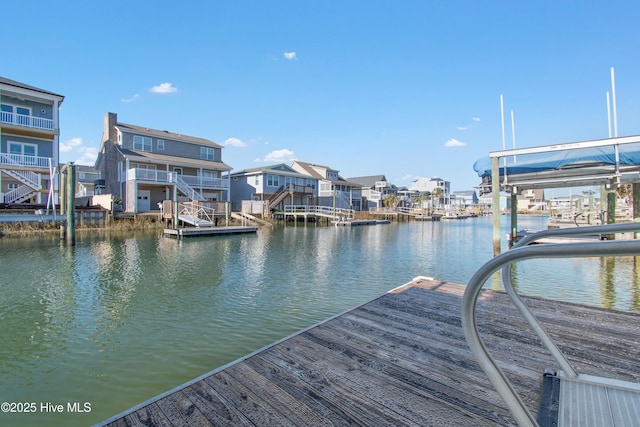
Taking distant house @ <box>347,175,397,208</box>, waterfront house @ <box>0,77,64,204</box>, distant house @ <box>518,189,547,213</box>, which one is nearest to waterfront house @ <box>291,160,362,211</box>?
distant house @ <box>347,175,397,208</box>

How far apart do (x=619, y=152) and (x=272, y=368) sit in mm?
11550

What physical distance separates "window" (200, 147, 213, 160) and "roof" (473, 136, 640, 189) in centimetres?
3150

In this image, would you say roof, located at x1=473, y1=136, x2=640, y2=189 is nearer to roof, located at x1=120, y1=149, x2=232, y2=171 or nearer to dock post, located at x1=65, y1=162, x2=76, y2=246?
dock post, located at x1=65, y1=162, x2=76, y2=246

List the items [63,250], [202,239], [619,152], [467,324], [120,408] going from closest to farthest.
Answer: [467,324] < [120,408] < [619,152] < [63,250] < [202,239]

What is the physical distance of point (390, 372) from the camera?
11.3 ft

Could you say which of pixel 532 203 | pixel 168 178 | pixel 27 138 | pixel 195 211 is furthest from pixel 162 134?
pixel 532 203

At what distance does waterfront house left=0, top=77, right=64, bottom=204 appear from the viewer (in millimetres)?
22594

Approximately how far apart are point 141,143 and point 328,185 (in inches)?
1047

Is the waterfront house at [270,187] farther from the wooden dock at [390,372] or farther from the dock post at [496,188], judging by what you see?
the wooden dock at [390,372]

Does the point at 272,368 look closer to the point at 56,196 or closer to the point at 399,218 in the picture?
the point at 56,196

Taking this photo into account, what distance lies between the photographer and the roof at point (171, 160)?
101 ft

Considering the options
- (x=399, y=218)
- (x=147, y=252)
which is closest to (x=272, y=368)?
(x=147, y=252)

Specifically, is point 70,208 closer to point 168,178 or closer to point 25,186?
point 25,186

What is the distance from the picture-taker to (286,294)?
8.95 meters
